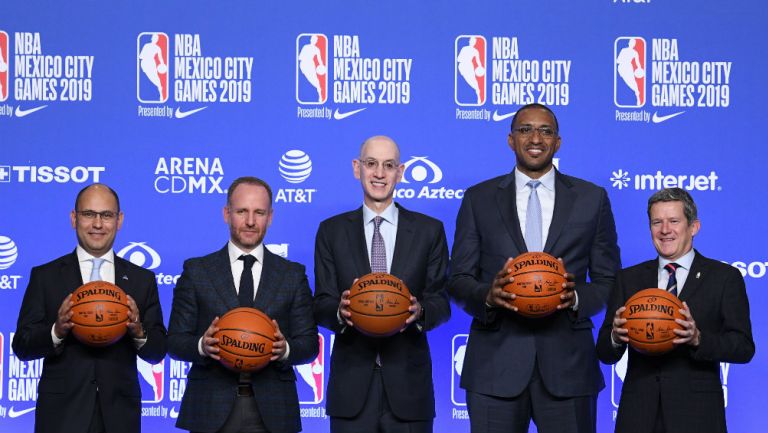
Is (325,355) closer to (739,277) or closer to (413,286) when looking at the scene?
(413,286)

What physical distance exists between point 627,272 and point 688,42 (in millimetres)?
2604

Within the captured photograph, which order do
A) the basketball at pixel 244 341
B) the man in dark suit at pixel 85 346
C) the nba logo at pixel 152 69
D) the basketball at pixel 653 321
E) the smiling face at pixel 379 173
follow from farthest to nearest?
1. the nba logo at pixel 152 69
2. the smiling face at pixel 379 173
3. the man in dark suit at pixel 85 346
4. the basketball at pixel 244 341
5. the basketball at pixel 653 321

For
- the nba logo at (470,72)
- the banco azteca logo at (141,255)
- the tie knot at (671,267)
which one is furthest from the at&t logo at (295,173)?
the tie knot at (671,267)

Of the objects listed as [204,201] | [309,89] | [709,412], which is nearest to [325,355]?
[204,201]

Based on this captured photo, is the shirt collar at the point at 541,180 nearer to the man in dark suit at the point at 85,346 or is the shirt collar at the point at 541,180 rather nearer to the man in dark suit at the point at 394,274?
the man in dark suit at the point at 394,274

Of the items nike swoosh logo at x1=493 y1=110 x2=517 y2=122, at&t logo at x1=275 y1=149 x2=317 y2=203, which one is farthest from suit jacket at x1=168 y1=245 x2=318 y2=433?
nike swoosh logo at x1=493 y1=110 x2=517 y2=122

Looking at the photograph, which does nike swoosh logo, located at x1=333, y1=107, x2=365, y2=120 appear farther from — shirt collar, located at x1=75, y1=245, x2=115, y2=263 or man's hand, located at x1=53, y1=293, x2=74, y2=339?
man's hand, located at x1=53, y1=293, x2=74, y2=339

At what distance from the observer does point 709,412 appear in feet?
14.3

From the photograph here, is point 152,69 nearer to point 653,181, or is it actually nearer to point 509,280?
point 509,280

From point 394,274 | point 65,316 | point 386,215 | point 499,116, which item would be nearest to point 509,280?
point 394,274

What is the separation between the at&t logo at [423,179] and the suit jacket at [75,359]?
2.17 meters

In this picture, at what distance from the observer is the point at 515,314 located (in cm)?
480

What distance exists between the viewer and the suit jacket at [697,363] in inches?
171

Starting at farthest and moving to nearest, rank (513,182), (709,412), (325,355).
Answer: (325,355), (513,182), (709,412)
